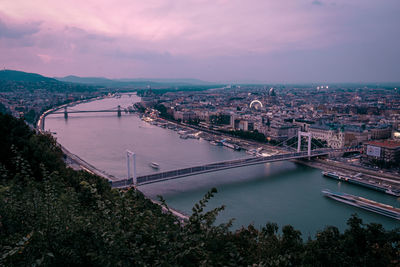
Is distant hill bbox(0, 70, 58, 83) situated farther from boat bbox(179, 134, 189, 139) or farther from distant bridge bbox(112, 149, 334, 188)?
distant bridge bbox(112, 149, 334, 188)

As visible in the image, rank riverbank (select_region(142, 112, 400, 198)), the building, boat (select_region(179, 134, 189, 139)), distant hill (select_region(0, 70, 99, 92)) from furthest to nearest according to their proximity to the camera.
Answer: distant hill (select_region(0, 70, 99, 92)) < boat (select_region(179, 134, 189, 139)) < the building < riverbank (select_region(142, 112, 400, 198))

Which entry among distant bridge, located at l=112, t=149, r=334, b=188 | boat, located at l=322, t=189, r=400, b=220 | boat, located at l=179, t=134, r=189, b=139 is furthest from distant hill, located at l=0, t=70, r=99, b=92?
boat, located at l=322, t=189, r=400, b=220

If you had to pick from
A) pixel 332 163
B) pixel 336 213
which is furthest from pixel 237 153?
pixel 336 213

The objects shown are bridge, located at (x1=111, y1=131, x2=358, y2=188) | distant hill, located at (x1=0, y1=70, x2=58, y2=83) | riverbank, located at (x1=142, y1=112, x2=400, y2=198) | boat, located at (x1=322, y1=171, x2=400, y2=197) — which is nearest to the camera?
bridge, located at (x1=111, y1=131, x2=358, y2=188)

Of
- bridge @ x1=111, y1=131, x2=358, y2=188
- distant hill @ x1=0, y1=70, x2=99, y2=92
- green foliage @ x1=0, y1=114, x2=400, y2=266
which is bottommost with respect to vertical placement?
bridge @ x1=111, y1=131, x2=358, y2=188

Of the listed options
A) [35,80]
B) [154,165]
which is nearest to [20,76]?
[35,80]

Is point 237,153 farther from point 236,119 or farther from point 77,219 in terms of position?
point 77,219

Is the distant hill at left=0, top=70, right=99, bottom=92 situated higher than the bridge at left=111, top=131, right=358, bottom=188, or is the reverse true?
the distant hill at left=0, top=70, right=99, bottom=92

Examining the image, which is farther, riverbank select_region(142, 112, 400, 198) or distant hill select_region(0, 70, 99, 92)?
distant hill select_region(0, 70, 99, 92)

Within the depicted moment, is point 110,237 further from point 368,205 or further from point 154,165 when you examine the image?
point 154,165
